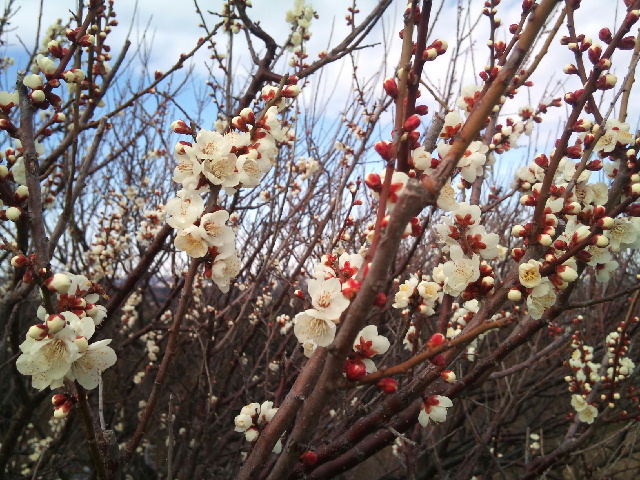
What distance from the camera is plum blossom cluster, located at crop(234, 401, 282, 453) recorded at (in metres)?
1.69

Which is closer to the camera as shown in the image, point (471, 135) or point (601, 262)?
point (471, 135)

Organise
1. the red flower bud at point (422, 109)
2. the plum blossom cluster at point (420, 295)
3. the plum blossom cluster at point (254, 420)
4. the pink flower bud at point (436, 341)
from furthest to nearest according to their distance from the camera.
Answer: the plum blossom cluster at point (420, 295)
the plum blossom cluster at point (254, 420)
the red flower bud at point (422, 109)
the pink flower bud at point (436, 341)

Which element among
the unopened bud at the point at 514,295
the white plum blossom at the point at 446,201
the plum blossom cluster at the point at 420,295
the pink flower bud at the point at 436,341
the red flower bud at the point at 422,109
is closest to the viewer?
the pink flower bud at the point at 436,341

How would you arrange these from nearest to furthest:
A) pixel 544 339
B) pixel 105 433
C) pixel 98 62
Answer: pixel 105 433 → pixel 98 62 → pixel 544 339

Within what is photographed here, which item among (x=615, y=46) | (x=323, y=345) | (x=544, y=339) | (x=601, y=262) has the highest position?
(x=544, y=339)

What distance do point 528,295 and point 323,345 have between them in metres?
0.80

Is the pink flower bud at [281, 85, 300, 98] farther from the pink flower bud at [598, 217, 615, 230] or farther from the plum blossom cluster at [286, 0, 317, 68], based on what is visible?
the plum blossom cluster at [286, 0, 317, 68]

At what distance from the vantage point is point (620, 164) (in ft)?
5.59

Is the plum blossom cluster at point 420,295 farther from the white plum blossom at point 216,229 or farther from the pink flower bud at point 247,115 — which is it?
the pink flower bud at point 247,115

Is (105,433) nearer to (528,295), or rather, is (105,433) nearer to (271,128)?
(271,128)

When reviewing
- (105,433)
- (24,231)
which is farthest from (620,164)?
(24,231)

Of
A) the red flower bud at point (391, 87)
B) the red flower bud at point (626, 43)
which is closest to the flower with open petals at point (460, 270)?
the red flower bud at point (391, 87)

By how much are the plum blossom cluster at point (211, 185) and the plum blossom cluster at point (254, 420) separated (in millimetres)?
624

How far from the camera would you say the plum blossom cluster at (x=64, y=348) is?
1.13m
